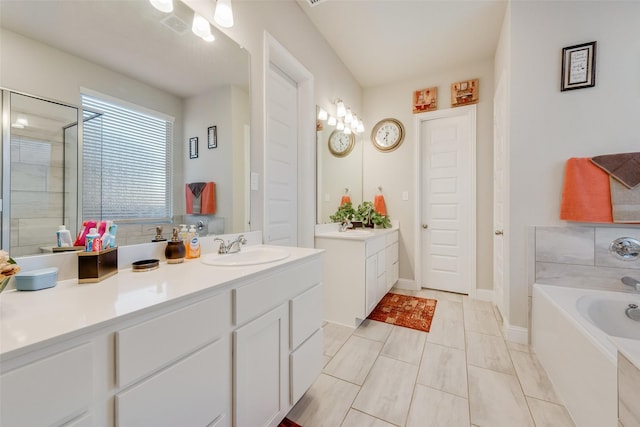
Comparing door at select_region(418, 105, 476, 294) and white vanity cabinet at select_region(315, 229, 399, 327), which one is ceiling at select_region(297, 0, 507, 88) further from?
white vanity cabinet at select_region(315, 229, 399, 327)

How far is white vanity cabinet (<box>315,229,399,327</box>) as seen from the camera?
2.19m

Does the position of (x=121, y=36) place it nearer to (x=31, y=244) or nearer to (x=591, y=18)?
(x=31, y=244)

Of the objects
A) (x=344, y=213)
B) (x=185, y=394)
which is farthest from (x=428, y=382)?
(x=344, y=213)

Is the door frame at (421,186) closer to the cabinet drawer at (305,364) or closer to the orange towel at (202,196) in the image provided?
the cabinet drawer at (305,364)

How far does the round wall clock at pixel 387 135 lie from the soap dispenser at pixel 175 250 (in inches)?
112

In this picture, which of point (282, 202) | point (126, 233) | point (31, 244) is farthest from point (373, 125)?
point (31, 244)

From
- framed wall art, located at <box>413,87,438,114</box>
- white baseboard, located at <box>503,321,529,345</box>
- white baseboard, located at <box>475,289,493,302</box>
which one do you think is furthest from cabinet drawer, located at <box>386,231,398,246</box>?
framed wall art, located at <box>413,87,438,114</box>

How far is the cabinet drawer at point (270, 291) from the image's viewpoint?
0.92 metres

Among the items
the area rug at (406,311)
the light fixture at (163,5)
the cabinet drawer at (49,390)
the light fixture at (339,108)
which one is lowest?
the area rug at (406,311)

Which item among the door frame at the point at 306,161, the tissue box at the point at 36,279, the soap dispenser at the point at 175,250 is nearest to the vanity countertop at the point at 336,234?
the door frame at the point at 306,161

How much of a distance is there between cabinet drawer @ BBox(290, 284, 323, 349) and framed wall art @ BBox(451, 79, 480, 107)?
2803 mm

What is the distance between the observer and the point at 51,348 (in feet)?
1.62

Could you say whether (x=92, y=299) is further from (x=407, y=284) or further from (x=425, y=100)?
(x=425, y=100)

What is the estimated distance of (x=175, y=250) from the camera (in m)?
1.16
